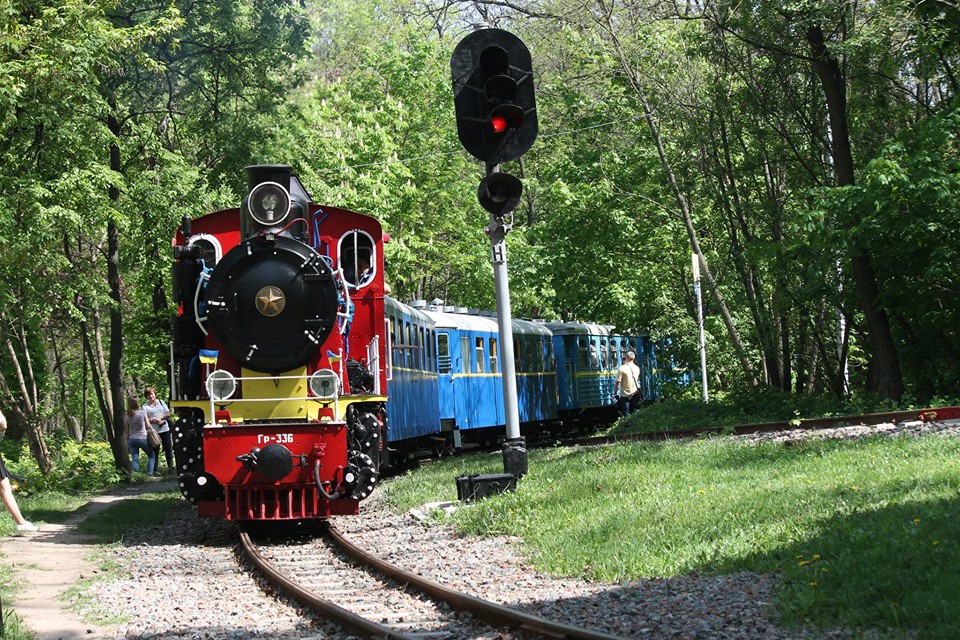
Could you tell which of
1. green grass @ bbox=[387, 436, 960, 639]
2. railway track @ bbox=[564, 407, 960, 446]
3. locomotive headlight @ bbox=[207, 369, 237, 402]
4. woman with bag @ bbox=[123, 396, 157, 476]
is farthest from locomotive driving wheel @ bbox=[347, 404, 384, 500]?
woman with bag @ bbox=[123, 396, 157, 476]

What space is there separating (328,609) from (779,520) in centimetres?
372

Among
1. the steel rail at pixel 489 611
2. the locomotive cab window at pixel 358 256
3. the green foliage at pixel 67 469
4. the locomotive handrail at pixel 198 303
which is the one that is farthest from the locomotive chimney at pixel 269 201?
the green foliage at pixel 67 469

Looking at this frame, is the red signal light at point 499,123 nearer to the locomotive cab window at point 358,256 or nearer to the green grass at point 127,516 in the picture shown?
the locomotive cab window at point 358,256

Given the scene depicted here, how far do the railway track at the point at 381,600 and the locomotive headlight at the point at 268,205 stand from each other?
349 cm

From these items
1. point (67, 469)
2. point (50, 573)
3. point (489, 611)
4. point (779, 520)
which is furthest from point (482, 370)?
point (489, 611)

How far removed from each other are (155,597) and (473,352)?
1519cm

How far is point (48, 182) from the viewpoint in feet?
59.6

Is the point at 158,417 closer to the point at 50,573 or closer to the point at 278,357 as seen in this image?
the point at 278,357

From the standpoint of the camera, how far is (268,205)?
488 inches

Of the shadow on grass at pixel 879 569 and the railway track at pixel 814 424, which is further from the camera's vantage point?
the railway track at pixel 814 424

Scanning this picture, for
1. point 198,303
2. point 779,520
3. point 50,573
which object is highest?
point 198,303

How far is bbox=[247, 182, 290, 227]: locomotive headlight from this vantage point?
12.3 metres

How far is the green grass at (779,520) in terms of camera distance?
662cm

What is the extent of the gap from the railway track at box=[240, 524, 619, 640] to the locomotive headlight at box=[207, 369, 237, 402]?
159cm
